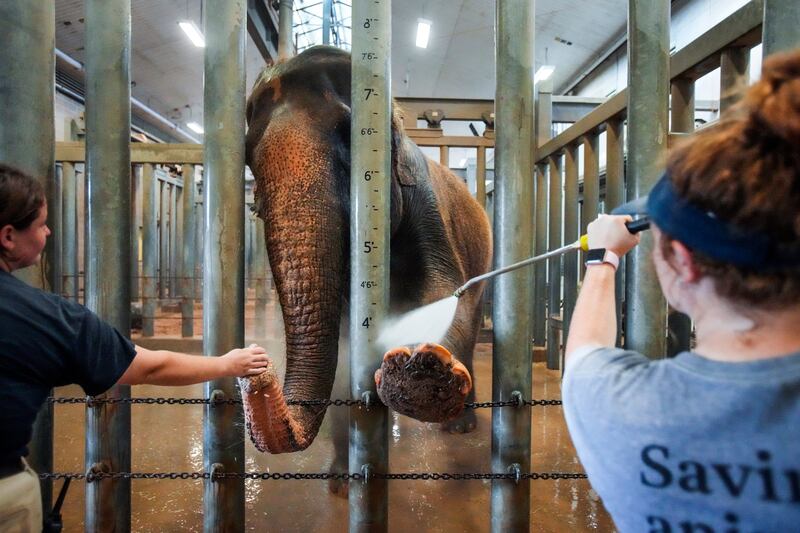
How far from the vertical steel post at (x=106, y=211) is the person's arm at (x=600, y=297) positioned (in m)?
1.76

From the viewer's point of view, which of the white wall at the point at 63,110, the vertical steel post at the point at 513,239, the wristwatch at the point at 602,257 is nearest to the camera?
the wristwatch at the point at 602,257

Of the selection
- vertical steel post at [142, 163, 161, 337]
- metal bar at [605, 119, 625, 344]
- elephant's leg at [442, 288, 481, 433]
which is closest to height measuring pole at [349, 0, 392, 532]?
elephant's leg at [442, 288, 481, 433]

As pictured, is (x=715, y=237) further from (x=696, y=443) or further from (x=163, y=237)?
(x=163, y=237)

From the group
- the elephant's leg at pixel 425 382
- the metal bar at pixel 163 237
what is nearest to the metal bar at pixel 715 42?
the elephant's leg at pixel 425 382

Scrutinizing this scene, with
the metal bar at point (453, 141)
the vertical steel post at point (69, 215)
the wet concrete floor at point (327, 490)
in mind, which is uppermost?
the metal bar at point (453, 141)

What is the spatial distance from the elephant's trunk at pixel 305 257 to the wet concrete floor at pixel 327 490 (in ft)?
3.04

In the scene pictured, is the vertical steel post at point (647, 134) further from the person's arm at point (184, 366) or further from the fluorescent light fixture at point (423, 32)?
the fluorescent light fixture at point (423, 32)

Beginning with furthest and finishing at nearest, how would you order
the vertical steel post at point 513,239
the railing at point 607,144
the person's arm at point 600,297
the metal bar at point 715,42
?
1. the railing at point 607,144
2. the metal bar at point 715,42
3. the vertical steel post at point 513,239
4. the person's arm at point 600,297

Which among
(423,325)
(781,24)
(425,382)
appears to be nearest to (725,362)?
(425,382)

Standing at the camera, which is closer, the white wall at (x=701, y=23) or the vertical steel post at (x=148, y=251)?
the vertical steel post at (x=148, y=251)

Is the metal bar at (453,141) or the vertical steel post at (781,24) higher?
the metal bar at (453,141)

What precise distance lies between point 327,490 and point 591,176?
347cm

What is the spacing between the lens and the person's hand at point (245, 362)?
1.53m

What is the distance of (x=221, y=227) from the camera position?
78.0 inches
